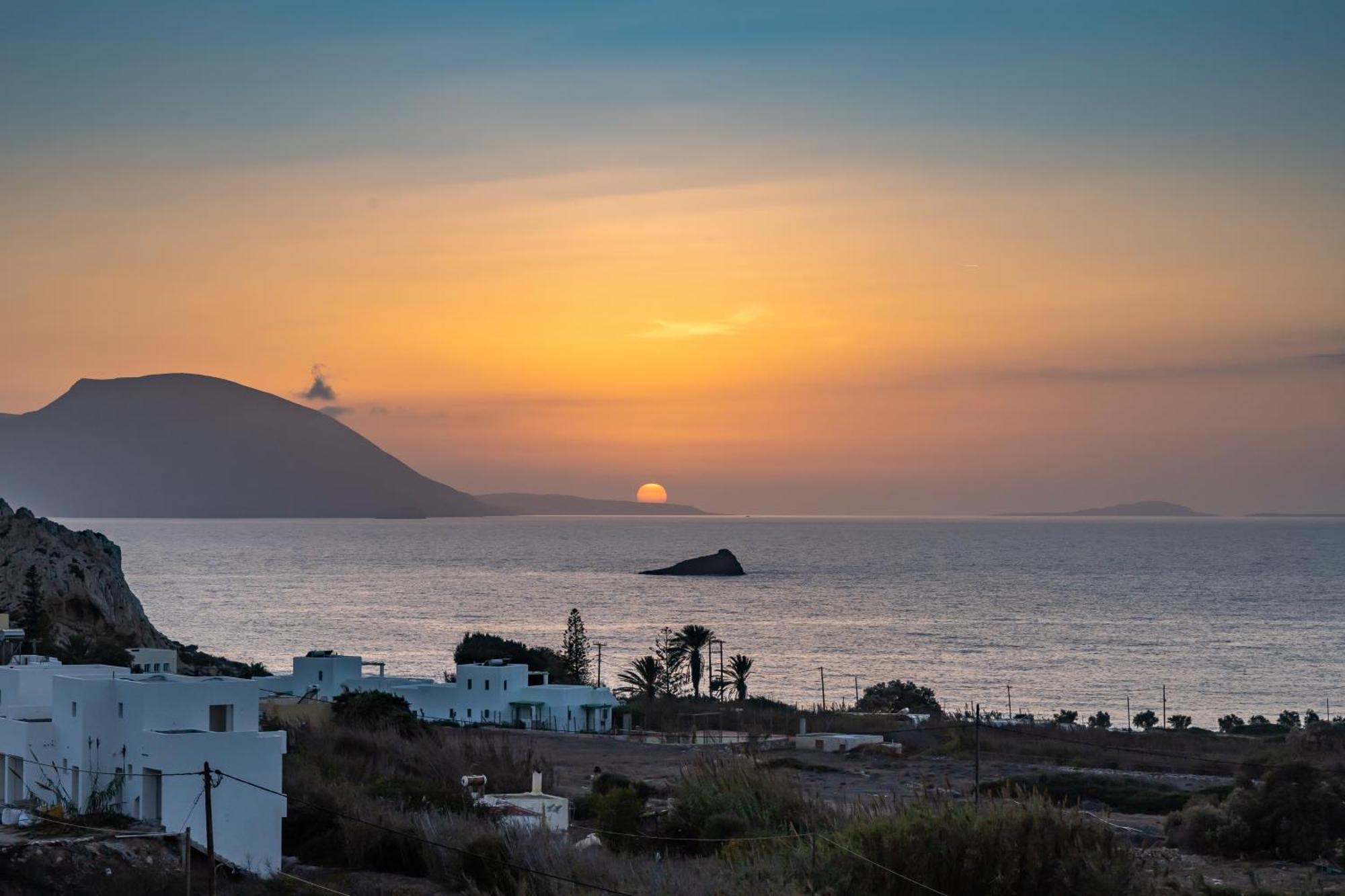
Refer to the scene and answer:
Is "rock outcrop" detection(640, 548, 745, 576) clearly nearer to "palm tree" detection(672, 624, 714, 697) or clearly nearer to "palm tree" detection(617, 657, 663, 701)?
"palm tree" detection(672, 624, 714, 697)

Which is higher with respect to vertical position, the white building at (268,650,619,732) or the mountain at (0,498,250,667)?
the mountain at (0,498,250,667)

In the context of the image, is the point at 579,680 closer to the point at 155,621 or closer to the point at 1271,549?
the point at 155,621

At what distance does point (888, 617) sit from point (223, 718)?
88.2 m

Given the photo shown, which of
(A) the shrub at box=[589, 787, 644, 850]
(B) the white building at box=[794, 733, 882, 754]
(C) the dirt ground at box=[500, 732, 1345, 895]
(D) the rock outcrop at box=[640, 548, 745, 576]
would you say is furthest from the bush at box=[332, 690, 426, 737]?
(D) the rock outcrop at box=[640, 548, 745, 576]

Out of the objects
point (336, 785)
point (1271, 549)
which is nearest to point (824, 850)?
point (336, 785)

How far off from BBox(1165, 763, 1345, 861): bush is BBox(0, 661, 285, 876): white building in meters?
14.5

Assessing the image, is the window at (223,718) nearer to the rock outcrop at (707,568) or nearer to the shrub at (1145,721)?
the shrub at (1145,721)

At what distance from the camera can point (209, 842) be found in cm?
1593

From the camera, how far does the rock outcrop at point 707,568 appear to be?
167m

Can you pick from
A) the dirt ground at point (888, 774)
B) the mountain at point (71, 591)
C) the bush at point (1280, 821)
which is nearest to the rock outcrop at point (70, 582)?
the mountain at point (71, 591)

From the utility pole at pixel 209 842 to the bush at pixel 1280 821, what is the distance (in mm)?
14601

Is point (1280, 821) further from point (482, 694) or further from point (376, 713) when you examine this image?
point (482, 694)

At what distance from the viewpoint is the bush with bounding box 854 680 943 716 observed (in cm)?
5781

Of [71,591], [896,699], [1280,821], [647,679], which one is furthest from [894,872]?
[71,591]
